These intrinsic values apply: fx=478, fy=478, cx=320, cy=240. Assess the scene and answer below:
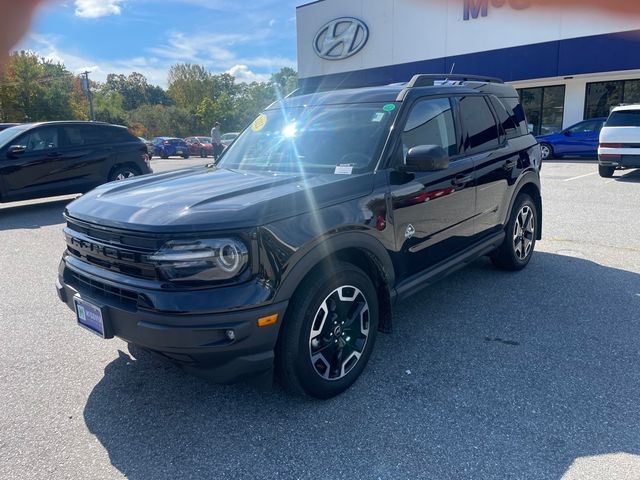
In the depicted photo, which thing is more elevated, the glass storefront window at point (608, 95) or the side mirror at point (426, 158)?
the glass storefront window at point (608, 95)

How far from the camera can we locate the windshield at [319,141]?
3348mm

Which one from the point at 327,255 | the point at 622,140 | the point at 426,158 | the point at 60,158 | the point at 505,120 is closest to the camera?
the point at 327,255

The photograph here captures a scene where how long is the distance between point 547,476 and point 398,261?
5.05ft

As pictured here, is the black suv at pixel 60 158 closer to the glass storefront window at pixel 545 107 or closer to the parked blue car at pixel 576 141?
the parked blue car at pixel 576 141

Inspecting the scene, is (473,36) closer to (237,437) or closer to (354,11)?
(354,11)

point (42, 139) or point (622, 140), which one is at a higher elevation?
point (42, 139)

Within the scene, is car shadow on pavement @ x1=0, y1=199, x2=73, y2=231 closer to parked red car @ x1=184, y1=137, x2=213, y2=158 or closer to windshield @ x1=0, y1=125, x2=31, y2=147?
windshield @ x1=0, y1=125, x2=31, y2=147

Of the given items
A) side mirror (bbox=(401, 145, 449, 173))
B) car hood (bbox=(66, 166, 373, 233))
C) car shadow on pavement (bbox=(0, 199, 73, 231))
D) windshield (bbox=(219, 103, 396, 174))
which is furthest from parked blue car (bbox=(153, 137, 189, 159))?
side mirror (bbox=(401, 145, 449, 173))

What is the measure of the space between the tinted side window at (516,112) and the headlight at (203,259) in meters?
3.70

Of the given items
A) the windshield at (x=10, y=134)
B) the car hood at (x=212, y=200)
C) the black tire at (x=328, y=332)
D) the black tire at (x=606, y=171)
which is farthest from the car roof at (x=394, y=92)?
the black tire at (x=606, y=171)

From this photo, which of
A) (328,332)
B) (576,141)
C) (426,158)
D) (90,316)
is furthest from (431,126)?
(576,141)

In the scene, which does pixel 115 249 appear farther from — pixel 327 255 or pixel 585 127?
pixel 585 127

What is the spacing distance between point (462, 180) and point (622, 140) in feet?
32.0

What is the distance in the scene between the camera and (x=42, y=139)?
941 centimetres
